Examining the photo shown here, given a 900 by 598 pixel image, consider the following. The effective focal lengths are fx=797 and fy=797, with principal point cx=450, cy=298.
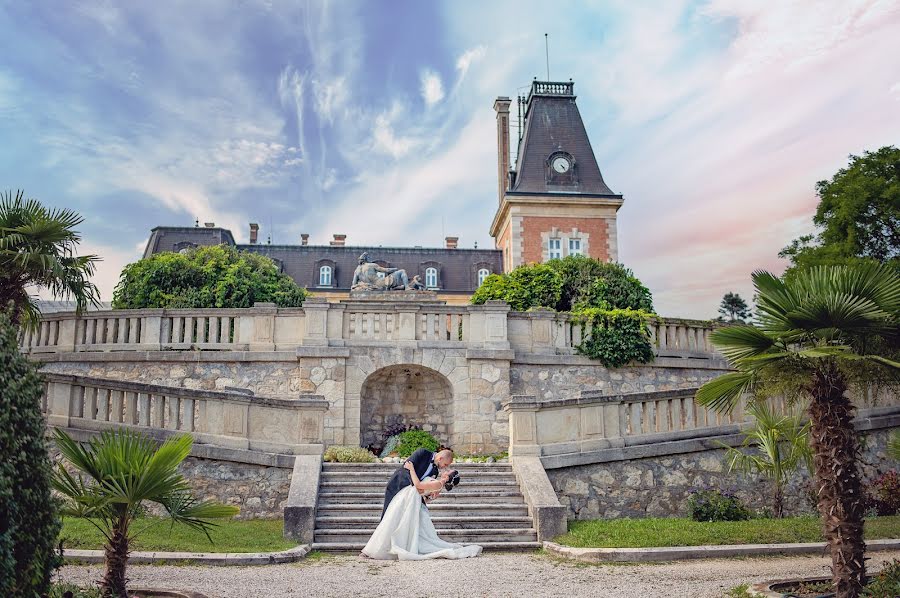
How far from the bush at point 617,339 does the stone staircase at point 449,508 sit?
509 cm

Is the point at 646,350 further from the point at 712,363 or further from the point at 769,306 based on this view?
the point at 769,306

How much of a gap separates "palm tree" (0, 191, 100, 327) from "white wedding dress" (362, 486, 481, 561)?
19.3 feet

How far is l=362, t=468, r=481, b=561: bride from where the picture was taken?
9328 millimetres

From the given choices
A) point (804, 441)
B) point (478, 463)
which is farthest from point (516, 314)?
point (804, 441)

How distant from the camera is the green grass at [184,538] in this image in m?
8.64

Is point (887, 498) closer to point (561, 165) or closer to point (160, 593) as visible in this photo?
point (160, 593)

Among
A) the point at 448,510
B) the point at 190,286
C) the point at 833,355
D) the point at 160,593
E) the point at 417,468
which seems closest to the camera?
the point at 160,593

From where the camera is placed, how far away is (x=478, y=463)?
1276 cm

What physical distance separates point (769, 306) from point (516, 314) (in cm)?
945

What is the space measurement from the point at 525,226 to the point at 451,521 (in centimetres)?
2797

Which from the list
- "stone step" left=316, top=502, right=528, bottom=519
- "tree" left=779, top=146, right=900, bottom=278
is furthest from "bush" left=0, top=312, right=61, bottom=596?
"tree" left=779, top=146, right=900, bottom=278

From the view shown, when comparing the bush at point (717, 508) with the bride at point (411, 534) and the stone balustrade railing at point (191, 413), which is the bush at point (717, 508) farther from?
the stone balustrade railing at point (191, 413)

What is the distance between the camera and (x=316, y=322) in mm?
16031

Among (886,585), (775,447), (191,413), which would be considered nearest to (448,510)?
(191,413)
